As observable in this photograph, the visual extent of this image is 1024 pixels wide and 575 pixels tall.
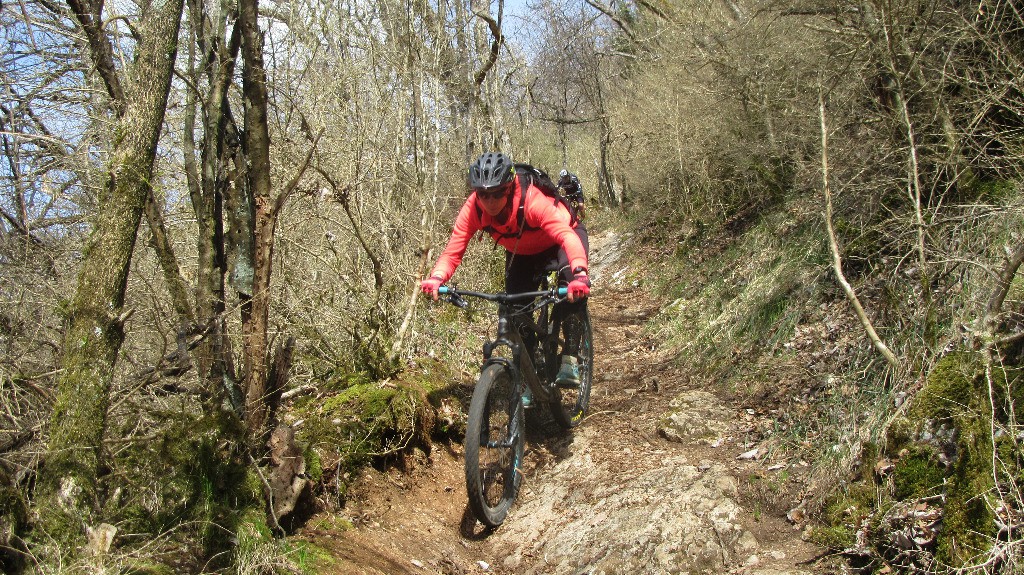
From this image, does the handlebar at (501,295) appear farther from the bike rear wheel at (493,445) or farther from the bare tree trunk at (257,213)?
the bare tree trunk at (257,213)

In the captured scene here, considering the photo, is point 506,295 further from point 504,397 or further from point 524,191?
point 524,191

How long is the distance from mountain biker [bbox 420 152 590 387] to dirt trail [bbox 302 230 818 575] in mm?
1391

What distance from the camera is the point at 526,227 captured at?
16.4 ft

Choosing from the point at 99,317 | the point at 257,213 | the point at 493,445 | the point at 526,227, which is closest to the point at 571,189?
the point at 526,227

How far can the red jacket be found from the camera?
478 cm

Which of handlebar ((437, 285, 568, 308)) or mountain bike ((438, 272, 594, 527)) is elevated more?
handlebar ((437, 285, 568, 308))

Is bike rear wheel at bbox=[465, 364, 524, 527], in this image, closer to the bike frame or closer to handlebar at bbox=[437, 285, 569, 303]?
the bike frame

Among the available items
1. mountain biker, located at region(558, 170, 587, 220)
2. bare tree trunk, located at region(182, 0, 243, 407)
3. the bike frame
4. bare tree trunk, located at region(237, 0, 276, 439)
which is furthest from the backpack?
bare tree trunk, located at region(182, 0, 243, 407)

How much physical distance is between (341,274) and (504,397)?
2009mm

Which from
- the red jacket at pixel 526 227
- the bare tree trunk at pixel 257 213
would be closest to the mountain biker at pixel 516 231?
the red jacket at pixel 526 227

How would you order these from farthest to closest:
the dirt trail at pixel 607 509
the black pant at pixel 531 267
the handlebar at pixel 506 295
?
the black pant at pixel 531 267 → the handlebar at pixel 506 295 → the dirt trail at pixel 607 509

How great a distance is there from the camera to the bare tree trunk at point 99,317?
2502 millimetres

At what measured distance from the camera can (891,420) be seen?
11.8 ft

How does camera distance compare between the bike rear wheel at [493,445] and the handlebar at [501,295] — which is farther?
the handlebar at [501,295]
